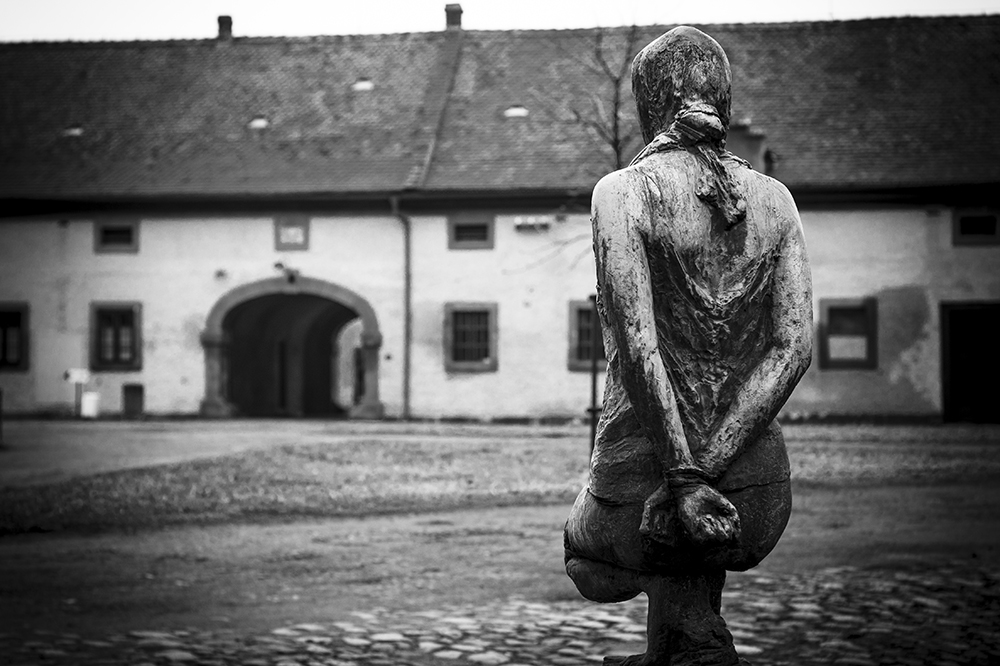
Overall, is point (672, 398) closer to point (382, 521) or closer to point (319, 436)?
point (382, 521)

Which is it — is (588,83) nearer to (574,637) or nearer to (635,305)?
(574,637)

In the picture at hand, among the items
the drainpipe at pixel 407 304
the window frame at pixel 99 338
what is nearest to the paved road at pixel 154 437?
the drainpipe at pixel 407 304

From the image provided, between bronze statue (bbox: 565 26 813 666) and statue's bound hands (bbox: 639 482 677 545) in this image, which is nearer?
statue's bound hands (bbox: 639 482 677 545)

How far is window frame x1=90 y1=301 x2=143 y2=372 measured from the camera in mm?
30359

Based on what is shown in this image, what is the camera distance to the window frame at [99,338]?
3036 centimetres

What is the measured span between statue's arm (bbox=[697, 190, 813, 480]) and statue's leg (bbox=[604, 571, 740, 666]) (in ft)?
1.03

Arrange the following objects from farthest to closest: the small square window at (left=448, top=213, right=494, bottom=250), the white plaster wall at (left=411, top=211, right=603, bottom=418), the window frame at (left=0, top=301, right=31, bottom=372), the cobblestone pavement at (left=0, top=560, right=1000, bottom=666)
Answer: the window frame at (left=0, top=301, right=31, bottom=372)
the small square window at (left=448, top=213, right=494, bottom=250)
the white plaster wall at (left=411, top=211, right=603, bottom=418)
the cobblestone pavement at (left=0, top=560, right=1000, bottom=666)

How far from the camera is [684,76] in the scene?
3504 millimetres

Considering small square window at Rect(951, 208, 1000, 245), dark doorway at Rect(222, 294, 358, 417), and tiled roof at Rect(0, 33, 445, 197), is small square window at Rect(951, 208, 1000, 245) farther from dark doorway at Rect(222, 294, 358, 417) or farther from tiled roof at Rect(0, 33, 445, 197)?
dark doorway at Rect(222, 294, 358, 417)

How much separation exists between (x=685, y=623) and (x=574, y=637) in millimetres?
3127

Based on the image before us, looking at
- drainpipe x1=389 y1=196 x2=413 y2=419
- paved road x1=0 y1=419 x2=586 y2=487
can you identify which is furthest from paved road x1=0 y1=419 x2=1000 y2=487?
drainpipe x1=389 y1=196 x2=413 y2=419

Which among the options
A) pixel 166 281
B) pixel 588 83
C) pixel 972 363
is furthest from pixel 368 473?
pixel 588 83

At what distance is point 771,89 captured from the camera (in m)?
30.7

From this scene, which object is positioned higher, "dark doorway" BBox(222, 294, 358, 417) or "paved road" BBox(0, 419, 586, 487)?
"dark doorway" BBox(222, 294, 358, 417)
